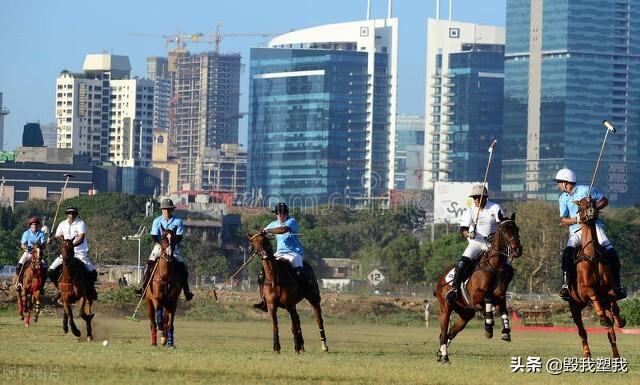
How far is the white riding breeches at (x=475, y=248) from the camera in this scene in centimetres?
3497

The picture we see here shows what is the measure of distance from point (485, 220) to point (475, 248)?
548 mm

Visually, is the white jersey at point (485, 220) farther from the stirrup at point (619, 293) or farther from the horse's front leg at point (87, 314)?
the horse's front leg at point (87, 314)

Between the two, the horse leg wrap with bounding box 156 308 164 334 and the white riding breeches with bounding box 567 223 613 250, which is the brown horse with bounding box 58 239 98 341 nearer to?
the horse leg wrap with bounding box 156 308 164 334

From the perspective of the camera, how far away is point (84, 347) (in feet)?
119

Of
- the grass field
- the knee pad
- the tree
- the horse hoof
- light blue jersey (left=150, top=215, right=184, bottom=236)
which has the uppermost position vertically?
light blue jersey (left=150, top=215, right=184, bottom=236)

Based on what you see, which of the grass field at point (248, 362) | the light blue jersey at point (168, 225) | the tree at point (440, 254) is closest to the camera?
the grass field at point (248, 362)

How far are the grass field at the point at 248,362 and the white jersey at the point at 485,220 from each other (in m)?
2.42

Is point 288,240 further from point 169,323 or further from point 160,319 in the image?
point 160,319

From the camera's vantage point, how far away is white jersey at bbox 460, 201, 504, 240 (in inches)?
1377

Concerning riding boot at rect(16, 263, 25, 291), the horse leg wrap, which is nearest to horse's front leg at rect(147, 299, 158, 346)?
the horse leg wrap

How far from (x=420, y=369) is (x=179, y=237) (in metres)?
7.61

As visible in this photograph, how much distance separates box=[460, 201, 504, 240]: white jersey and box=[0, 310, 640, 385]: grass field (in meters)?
2.42

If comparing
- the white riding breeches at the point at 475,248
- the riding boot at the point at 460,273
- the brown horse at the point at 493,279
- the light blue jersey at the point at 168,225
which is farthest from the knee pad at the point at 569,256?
the light blue jersey at the point at 168,225

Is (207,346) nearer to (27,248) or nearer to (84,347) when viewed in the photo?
(84,347)
